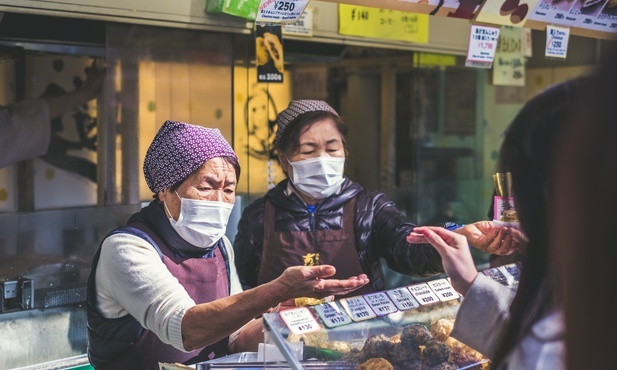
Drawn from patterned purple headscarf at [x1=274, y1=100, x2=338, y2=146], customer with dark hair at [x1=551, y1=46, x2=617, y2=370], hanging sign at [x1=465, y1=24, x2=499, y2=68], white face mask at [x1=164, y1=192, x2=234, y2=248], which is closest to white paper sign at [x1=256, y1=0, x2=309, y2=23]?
→ patterned purple headscarf at [x1=274, y1=100, x2=338, y2=146]

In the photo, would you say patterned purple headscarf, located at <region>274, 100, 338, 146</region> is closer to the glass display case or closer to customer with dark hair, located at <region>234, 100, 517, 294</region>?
customer with dark hair, located at <region>234, 100, 517, 294</region>

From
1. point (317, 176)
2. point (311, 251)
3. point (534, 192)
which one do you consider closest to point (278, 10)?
point (317, 176)

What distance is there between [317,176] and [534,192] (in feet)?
6.53

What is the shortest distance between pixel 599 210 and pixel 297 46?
3.94 metres

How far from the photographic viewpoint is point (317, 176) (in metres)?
3.39

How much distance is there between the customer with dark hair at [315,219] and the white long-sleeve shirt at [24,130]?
5.16ft

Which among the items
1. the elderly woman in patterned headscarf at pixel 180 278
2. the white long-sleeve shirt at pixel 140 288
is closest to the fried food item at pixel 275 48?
the elderly woman in patterned headscarf at pixel 180 278

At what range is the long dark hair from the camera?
140 cm

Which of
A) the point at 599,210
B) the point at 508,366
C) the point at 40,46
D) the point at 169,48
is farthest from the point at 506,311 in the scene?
the point at 40,46

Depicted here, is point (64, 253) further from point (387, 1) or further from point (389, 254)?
point (387, 1)

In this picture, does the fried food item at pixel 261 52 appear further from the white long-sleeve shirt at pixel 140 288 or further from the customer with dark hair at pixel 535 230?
the customer with dark hair at pixel 535 230

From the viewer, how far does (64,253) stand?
13.6 ft

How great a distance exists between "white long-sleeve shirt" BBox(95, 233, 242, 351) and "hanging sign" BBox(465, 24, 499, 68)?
2331mm

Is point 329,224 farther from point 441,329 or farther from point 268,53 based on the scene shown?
point 441,329
